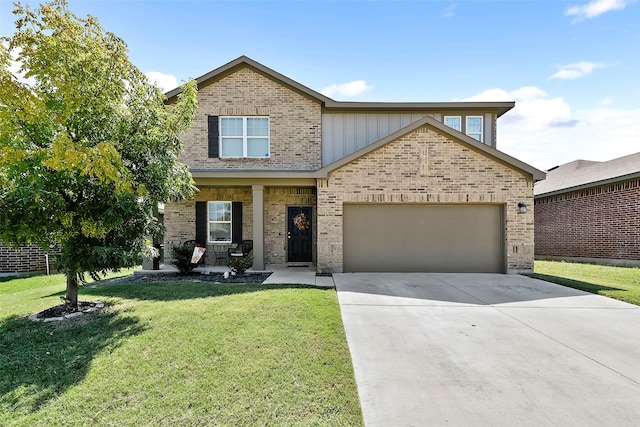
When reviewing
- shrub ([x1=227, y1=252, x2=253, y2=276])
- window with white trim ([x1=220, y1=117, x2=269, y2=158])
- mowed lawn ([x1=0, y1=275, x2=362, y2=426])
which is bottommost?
mowed lawn ([x1=0, y1=275, x2=362, y2=426])

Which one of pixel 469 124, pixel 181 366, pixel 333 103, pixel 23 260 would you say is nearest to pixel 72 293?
pixel 181 366

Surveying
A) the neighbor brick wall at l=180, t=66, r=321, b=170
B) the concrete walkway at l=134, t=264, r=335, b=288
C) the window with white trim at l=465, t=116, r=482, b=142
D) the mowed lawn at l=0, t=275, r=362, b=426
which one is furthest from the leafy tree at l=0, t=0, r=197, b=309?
the window with white trim at l=465, t=116, r=482, b=142

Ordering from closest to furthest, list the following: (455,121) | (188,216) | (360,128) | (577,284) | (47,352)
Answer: (47,352) → (577,284) → (188,216) → (360,128) → (455,121)

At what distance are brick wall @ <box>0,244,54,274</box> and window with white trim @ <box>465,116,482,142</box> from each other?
16.3 meters

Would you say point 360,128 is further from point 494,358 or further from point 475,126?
point 494,358

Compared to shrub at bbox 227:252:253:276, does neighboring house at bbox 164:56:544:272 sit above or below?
above

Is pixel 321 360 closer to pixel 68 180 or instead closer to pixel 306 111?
pixel 68 180

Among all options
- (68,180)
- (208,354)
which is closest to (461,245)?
(208,354)

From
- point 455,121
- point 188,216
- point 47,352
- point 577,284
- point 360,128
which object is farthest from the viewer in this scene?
point 455,121

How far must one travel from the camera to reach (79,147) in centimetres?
447

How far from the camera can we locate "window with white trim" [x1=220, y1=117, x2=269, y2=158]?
11727 mm

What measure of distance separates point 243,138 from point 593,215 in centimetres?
1510

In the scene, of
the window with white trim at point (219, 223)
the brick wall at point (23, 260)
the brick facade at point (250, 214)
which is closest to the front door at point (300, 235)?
the brick facade at point (250, 214)

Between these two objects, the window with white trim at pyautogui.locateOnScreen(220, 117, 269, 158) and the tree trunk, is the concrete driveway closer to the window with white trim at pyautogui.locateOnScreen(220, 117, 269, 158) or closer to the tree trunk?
the tree trunk
